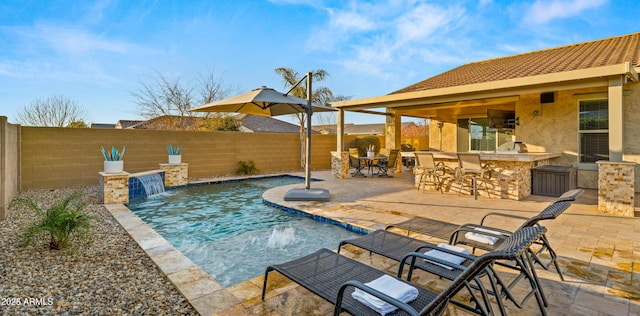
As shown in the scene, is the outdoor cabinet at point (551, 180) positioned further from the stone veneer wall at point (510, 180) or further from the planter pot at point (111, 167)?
the planter pot at point (111, 167)

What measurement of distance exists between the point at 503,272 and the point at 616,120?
4.46 metres

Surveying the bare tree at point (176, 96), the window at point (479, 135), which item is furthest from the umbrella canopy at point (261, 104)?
the bare tree at point (176, 96)

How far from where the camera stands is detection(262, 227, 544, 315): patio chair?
1610 mm

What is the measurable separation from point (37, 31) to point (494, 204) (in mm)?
14405

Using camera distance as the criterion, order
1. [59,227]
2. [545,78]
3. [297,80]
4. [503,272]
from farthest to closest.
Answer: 1. [297,80]
2. [545,78]
3. [59,227]
4. [503,272]

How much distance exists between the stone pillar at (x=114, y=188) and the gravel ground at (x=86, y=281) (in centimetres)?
253

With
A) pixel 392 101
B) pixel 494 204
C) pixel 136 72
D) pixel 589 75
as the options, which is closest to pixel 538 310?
pixel 494 204

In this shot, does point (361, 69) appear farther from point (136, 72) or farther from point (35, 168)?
point (35, 168)

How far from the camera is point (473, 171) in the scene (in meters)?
7.06

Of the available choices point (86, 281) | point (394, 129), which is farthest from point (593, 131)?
point (86, 281)

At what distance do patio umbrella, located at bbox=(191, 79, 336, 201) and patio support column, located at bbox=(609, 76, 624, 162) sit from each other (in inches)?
212

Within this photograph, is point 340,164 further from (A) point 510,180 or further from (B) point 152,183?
(B) point 152,183

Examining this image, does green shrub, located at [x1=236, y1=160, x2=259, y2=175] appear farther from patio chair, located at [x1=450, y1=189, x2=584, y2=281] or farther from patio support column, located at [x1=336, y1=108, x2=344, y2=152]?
patio chair, located at [x1=450, y1=189, x2=584, y2=281]

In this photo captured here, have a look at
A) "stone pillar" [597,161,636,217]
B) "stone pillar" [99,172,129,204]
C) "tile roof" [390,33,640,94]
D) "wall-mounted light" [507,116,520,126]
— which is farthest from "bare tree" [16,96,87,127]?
"stone pillar" [597,161,636,217]
